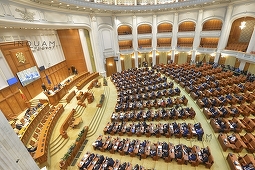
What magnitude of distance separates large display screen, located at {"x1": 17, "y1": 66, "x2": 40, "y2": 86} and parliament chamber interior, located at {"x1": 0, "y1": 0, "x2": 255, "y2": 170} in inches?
3.9

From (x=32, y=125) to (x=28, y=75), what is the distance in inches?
203

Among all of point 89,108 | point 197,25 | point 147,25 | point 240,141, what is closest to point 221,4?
point 197,25

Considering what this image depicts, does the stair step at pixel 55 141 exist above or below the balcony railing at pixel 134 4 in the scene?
below

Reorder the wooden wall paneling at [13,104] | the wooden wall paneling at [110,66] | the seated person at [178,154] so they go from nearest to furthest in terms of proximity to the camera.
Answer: the seated person at [178,154] → the wooden wall paneling at [13,104] → the wooden wall paneling at [110,66]

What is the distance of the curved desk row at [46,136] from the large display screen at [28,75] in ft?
12.5

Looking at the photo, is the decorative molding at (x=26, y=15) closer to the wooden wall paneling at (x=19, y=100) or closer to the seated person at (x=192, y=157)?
the wooden wall paneling at (x=19, y=100)

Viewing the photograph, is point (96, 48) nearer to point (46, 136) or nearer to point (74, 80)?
point (74, 80)

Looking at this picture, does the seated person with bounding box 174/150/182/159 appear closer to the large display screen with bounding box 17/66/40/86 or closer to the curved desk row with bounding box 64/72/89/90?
the curved desk row with bounding box 64/72/89/90

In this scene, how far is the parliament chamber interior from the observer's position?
7.51 m

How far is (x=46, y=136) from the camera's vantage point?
839cm

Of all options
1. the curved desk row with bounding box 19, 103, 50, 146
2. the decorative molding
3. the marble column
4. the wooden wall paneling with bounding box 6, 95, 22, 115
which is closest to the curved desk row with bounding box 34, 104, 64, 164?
the curved desk row with bounding box 19, 103, 50, 146

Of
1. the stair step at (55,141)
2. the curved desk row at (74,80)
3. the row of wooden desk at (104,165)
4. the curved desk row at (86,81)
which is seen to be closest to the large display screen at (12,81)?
the curved desk row at (74,80)

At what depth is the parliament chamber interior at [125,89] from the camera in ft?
24.6

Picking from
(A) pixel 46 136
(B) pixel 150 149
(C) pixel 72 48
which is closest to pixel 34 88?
(A) pixel 46 136
